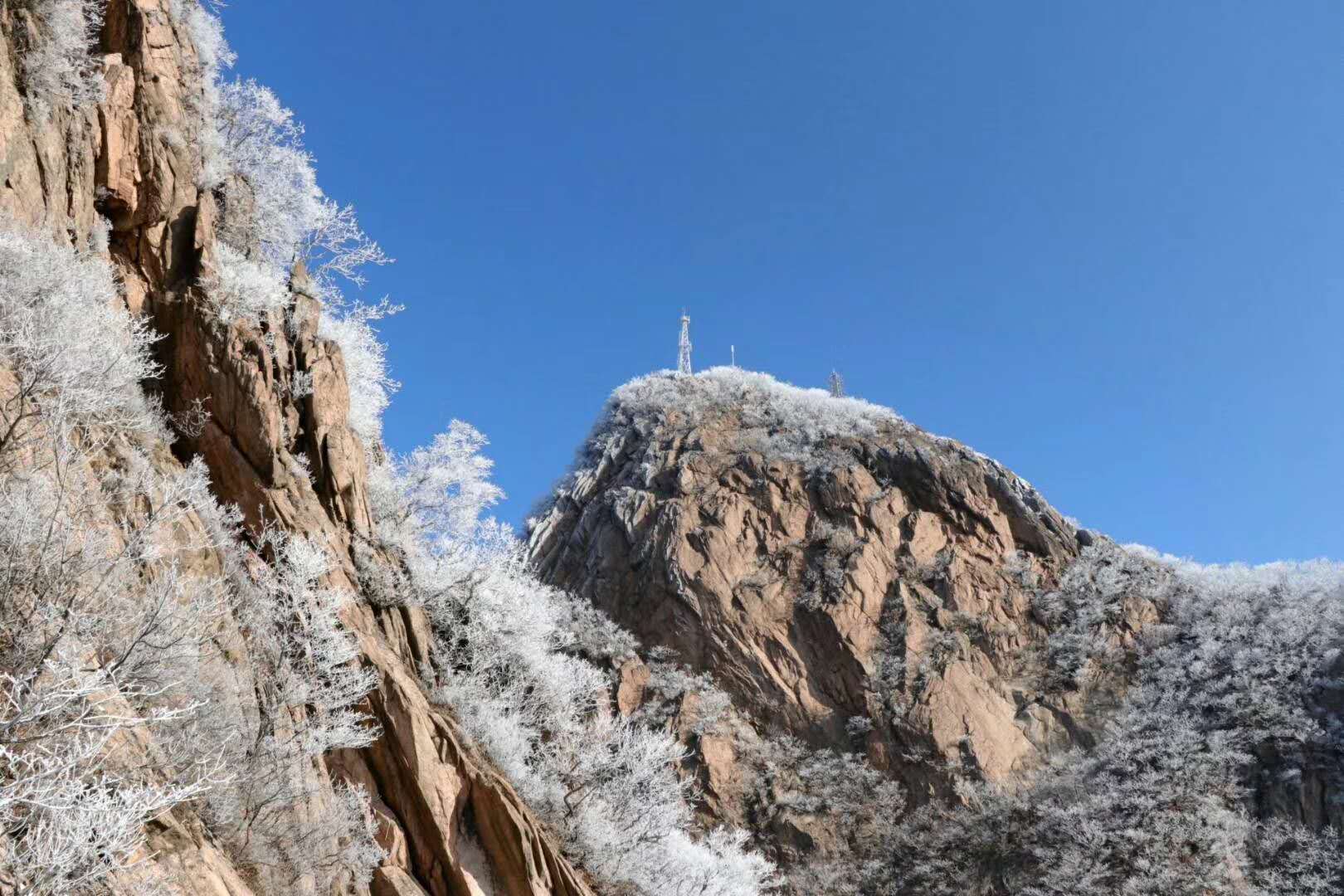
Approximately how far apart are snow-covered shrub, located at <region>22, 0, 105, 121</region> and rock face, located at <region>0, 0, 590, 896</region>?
0.55ft

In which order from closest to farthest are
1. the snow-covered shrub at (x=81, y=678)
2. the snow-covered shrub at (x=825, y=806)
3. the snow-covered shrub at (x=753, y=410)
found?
the snow-covered shrub at (x=81, y=678) → the snow-covered shrub at (x=825, y=806) → the snow-covered shrub at (x=753, y=410)

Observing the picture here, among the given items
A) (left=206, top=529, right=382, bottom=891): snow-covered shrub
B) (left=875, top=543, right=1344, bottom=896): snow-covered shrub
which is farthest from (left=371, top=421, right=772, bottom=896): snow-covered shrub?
(left=875, top=543, right=1344, bottom=896): snow-covered shrub

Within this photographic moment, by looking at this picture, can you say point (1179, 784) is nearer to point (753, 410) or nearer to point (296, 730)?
point (753, 410)

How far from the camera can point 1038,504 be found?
44.8 m

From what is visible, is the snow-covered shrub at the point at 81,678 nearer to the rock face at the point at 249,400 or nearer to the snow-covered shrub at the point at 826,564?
the rock face at the point at 249,400

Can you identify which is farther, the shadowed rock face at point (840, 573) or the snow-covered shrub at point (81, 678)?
the shadowed rock face at point (840, 573)

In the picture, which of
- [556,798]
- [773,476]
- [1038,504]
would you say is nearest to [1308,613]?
[1038,504]

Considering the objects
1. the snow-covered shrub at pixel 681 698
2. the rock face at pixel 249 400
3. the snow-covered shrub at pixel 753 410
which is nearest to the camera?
the rock face at pixel 249 400

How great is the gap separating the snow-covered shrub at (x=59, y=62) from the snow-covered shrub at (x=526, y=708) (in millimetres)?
8763

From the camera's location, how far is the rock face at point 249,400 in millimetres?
12359

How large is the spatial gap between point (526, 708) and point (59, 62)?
589 inches

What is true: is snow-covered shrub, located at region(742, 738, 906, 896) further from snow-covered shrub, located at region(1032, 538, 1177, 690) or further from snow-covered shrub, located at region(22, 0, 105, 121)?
snow-covered shrub, located at region(22, 0, 105, 121)

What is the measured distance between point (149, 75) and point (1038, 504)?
43.6m

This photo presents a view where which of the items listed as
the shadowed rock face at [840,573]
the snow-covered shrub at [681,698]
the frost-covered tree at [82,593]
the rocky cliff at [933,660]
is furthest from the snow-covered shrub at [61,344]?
the shadowed rock face at [840,573]
